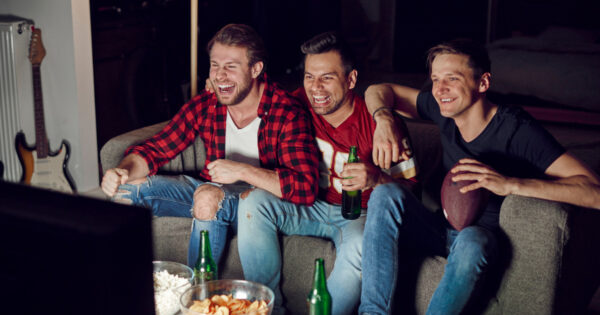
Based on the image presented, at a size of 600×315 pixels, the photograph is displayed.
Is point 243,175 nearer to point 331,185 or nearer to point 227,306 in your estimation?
point 331,185

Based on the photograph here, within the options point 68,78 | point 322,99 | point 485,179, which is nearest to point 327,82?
point 322,99

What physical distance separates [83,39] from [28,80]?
380mm

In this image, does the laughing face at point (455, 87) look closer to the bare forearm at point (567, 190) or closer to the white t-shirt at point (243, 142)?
the bare forearm at point (567, 190)

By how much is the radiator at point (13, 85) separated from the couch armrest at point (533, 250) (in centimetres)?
273

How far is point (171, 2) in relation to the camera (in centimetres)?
445

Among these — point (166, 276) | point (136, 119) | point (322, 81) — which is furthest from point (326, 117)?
point (136, 119)

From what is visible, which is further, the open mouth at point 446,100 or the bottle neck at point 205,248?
the open mouth at point 446,100

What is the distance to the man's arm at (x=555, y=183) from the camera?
1.75 m

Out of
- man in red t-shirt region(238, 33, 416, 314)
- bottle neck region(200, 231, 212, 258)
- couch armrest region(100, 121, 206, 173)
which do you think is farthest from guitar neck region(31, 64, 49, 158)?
bottle neck region(200, 231, 212, 258)

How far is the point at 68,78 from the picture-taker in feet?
11.5

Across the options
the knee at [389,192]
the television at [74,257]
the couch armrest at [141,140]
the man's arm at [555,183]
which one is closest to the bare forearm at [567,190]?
the man's arm at [555,183]

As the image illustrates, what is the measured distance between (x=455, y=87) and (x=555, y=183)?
0.44 metres

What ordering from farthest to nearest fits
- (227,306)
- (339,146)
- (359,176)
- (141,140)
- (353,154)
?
(141,140)
(339,146)
(353,154)
(359,176)
(227,306)

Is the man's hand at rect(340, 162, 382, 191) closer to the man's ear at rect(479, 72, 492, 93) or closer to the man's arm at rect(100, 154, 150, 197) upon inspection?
the man's ear at rect(479, 72, 492, 93)
